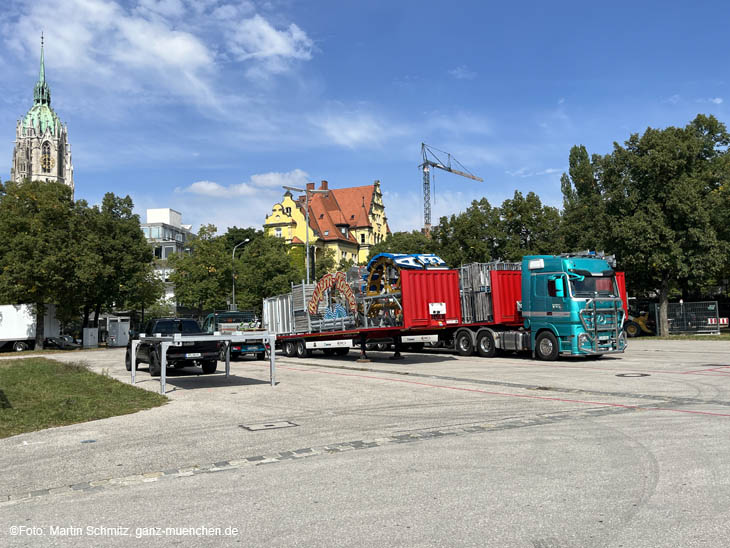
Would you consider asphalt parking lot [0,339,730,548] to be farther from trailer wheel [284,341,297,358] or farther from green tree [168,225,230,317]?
green tree [168,225,230,317]

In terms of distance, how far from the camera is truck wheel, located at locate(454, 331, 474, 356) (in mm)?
24234

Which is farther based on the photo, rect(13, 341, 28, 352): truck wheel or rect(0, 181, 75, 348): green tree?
rect(13, 341, 28, 352): truck wheel

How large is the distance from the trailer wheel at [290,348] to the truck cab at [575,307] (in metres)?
10.4

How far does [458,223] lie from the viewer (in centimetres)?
4894

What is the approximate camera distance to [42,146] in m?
146

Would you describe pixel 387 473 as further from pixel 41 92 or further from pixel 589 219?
pixel 41 92

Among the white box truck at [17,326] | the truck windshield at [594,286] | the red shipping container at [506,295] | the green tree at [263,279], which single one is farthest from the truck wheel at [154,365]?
the green tree at [263,279]

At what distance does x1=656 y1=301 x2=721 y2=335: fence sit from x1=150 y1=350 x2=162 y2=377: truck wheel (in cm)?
3100

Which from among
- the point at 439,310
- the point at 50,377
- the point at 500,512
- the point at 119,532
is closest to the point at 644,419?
the point at 500,512

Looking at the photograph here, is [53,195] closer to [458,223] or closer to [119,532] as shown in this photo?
[458,223]

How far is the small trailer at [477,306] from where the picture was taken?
2053 cm

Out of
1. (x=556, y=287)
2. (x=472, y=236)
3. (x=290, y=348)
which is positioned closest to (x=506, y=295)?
(x=556, y=287)

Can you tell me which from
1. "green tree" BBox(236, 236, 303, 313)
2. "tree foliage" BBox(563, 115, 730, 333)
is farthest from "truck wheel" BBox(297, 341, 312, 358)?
"green tree" BBox(236, 236, 303, 313)

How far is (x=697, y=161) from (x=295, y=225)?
65349mm
